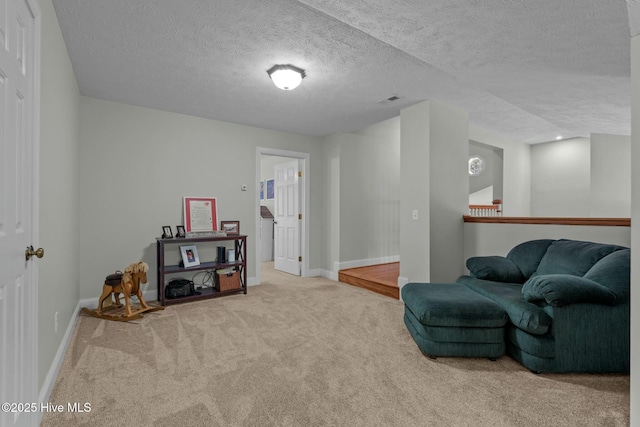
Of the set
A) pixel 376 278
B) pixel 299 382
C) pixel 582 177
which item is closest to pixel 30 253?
pixel 299 382

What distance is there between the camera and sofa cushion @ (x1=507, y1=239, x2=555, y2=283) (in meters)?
3.04

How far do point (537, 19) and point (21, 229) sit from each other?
10.3 feet

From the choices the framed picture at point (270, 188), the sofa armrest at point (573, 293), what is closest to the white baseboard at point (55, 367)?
the sofa armrest at point (573, 293)

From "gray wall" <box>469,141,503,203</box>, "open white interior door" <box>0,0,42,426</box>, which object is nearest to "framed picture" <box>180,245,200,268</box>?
"open white interior door" <box>0,0,42,426</box>

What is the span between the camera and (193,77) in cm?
311

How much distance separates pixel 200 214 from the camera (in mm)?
4359

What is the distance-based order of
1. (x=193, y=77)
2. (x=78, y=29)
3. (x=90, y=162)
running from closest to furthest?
1. (x=78, y=29)
2. (x=193, y=77)
3. (x=90, y=162)

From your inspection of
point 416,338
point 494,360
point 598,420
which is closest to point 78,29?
point 416,338

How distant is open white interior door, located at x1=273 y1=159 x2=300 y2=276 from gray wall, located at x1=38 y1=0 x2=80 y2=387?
3.19 metres

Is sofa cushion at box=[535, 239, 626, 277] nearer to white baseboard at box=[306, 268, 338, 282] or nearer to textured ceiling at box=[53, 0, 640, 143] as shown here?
textured ceiling at box=[53, 0, 640, 143]

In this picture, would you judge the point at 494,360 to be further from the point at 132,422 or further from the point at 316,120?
the point at 316,120

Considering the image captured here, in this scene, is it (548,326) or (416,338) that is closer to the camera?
(548,326)

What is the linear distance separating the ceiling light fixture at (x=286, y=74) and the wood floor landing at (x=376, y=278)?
2740 millimetres

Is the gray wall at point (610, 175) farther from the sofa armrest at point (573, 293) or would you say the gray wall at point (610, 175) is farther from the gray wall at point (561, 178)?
the sofa armrest at point (573, 293)
